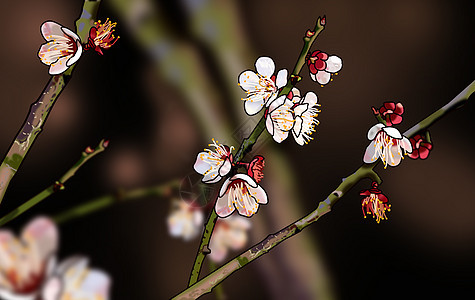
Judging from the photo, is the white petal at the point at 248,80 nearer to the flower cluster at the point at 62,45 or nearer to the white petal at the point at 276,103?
the white petal at the point at 276,103

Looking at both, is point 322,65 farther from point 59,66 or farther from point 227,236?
point 59,66

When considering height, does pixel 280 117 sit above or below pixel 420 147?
above

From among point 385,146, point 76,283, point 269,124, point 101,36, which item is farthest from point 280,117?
point 76,283

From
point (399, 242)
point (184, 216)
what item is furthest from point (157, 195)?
point (399, 242)

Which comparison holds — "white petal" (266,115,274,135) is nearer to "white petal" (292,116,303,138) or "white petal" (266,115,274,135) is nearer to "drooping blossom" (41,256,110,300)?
"white petal" (292,116,303,138)

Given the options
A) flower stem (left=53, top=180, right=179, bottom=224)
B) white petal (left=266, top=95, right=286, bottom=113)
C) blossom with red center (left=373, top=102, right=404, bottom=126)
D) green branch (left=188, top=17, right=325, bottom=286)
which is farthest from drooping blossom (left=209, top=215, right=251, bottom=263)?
blossom with red center (left=373, top=102, right=404, bottom=126)

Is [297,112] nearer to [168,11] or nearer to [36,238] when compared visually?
[168,11]
